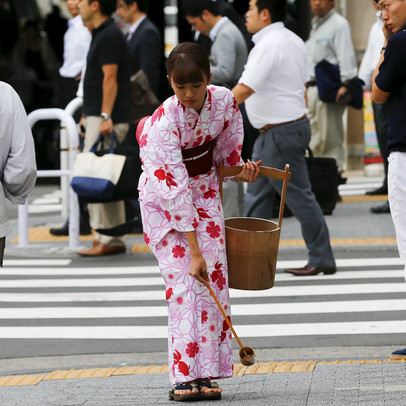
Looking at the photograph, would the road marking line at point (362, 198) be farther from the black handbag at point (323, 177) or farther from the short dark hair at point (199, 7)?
the short dark hair at point (199, 7)

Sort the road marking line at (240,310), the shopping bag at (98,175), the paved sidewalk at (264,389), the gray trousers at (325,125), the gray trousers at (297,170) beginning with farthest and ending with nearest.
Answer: the gray trousers at (325,125) → the shopping bag at (98,175) → the gray trousers at (297,170) → the road marking line at (240,310) → the paved sidewalk at (264,389)

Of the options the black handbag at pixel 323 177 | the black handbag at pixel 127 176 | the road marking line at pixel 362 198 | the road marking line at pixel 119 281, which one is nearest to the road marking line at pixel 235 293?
the road marking line at pixel 119 281

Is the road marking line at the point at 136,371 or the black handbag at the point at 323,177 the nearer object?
the road marking line at the point at 136,371

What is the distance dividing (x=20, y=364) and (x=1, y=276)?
297cm

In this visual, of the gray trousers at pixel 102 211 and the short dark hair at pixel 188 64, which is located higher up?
the short dark hair at pixel 188 64

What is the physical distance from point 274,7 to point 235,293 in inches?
83.4

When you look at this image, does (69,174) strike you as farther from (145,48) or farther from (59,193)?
(59,193)

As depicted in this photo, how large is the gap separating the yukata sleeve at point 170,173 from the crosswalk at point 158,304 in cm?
216

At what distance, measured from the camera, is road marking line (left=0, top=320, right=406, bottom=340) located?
7340mm

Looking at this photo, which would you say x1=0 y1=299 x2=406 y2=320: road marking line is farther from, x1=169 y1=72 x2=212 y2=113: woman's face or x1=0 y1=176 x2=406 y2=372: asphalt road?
x1=169 y1=72 x2=212 y2=113: woman's face

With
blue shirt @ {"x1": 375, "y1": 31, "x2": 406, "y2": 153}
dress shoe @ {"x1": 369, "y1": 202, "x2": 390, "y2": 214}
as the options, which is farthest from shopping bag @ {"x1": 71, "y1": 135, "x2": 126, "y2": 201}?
blue shirt @ {"x1": 375, "y1": 31, "x2": 406, "y2": 153}

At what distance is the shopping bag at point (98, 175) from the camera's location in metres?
9.70

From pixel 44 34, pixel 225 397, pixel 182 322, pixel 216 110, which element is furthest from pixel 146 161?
pixel 44 34

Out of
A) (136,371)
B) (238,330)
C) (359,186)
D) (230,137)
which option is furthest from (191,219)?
(359,186)
